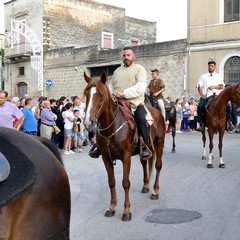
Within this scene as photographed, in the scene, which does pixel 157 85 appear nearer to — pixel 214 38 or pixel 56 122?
pixel 56 122

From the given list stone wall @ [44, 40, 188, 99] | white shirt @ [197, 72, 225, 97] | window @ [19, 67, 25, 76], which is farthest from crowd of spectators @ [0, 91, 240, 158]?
window @ [19, 67, 25, 76]

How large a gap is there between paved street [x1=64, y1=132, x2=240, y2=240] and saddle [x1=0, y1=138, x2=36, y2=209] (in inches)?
113

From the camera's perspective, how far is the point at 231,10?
24.9m

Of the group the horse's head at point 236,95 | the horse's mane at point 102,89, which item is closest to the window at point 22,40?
the horse's head at point 236,95

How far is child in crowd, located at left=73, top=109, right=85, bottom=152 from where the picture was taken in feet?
45.8

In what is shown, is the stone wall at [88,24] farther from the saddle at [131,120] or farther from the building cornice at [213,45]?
the saddle at [131,120]

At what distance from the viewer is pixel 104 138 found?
244 inches

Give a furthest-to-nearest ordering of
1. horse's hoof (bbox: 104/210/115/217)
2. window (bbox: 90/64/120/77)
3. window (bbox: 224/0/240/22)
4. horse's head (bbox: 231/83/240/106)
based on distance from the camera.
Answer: window (bbox: 90/64/120/77), window (bbox: 224/0/240/22), horse's head (bbox: 231/83/240/106), horse's hoof (bbox: 104/210/115/217)

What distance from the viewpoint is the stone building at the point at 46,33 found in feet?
115

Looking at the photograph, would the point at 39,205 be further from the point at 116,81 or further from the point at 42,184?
the point at 116,81

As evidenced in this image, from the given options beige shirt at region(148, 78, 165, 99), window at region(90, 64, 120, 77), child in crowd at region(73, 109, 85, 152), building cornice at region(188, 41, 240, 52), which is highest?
building cornice at region(188, 41, 240, 52)

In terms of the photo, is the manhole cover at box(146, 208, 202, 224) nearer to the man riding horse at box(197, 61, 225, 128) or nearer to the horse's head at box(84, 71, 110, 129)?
the horse's head at box(84, 71, 110, 129)

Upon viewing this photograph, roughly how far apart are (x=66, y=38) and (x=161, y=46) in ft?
43.8

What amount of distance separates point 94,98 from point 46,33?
31318mm
